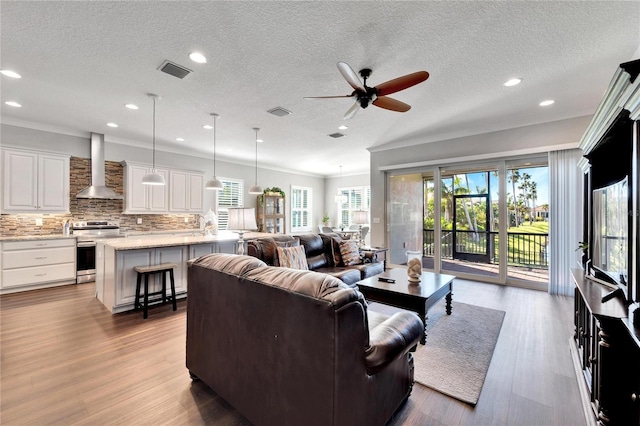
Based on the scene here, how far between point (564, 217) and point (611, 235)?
10.5 feet

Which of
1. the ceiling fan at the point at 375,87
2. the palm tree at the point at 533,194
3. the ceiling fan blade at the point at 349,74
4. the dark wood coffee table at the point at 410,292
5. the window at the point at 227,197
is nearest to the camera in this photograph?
the ceiling fan blade at the point at 349,74

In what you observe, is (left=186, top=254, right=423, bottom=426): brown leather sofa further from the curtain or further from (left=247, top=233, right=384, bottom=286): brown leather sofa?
the curtain

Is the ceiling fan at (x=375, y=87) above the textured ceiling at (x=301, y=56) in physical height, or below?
below

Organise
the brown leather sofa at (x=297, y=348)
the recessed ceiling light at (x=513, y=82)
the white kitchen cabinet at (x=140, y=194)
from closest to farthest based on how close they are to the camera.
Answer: the brown leather sofa at (x=297, y=348), the recessed ceiling light at (x=513, y=82), the white kitchen cabinet at (x=140, y=194)

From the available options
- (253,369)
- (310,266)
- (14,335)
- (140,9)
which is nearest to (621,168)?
(253,369)

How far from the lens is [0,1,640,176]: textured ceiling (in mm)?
2166

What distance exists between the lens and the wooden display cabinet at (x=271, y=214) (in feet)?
26.2

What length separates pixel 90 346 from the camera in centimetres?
265

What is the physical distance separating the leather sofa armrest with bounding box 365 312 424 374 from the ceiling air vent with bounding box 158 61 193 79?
10.4ft

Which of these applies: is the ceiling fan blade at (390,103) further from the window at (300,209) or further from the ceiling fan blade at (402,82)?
the window at (300,209)

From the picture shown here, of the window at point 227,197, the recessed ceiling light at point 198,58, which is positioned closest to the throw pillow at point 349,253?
the recessed ceiling light at point 198,58

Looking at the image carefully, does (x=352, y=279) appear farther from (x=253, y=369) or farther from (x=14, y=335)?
(x=14, y=335)

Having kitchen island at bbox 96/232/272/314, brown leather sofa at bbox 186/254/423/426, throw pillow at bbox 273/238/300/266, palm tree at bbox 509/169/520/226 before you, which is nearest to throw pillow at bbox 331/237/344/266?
throw pillow at bbox 273/238/300/266

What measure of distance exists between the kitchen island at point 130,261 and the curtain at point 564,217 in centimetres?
544
